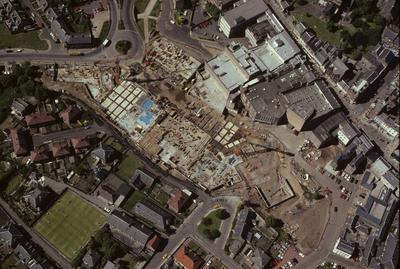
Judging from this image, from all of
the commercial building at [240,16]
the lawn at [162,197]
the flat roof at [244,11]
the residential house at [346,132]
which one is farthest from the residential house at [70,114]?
the residential house at [346,132]

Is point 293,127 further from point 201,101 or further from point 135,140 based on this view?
point 135,140

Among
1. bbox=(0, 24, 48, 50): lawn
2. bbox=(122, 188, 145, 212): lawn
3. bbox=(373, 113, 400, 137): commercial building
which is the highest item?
bbox=(0, 24, 48, 50): lawn

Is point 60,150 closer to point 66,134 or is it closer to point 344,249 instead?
point 66,134

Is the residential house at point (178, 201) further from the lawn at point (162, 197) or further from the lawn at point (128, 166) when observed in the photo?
the lawn at point (128, 166)

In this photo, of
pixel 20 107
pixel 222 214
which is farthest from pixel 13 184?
pixel 222 214

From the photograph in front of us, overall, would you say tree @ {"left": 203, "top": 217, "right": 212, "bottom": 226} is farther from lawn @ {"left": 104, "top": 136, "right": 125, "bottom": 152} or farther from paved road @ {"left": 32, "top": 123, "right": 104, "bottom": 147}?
paved road @ {"left": 32, "top": 123, "right": 104, "bottom": 147}

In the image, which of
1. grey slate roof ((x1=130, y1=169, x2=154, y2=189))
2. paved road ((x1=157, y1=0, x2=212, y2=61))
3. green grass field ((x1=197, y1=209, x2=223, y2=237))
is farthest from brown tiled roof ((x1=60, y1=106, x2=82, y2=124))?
green grass field ((x1=197, y1=209, x2=223, y2=237))

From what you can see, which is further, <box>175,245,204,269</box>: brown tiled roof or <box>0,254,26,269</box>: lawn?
<box>0,254,26,269</box>: lawn
